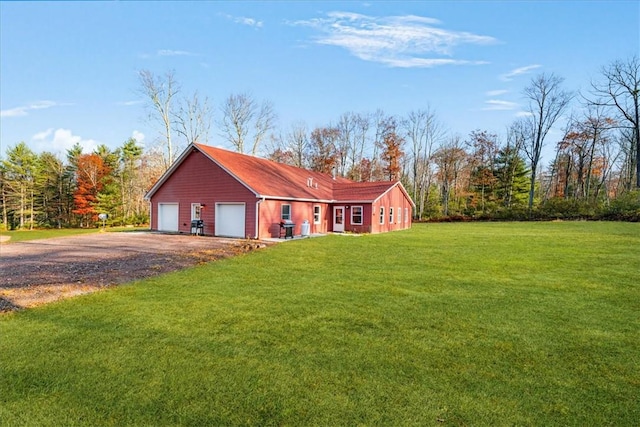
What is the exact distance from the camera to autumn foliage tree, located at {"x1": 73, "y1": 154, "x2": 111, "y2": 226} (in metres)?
34.8

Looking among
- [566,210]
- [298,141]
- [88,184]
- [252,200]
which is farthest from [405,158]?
[88,184]

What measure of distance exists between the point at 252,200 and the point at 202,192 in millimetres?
3849

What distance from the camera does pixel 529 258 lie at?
412 inches

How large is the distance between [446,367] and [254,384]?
1.99 metres

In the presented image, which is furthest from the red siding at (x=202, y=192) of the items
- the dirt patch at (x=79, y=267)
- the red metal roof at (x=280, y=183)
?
the dirt patch at (x=79, y=267)

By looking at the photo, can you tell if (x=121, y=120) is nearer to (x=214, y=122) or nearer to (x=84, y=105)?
(x=214, y=122)

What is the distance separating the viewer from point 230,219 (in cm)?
1839

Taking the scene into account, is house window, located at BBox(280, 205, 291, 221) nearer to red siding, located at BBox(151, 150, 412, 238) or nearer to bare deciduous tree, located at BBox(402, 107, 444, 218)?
red siding, located at BBox(151, 150, 412, 238)

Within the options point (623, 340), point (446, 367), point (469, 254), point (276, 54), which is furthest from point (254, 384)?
point (276, 54)

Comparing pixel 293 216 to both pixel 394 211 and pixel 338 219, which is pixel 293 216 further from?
pixel 394 211

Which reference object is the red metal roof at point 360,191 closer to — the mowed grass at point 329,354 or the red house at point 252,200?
the red house at point 252,200

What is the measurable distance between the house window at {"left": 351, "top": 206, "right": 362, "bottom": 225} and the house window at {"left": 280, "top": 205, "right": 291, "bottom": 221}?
5372 mm

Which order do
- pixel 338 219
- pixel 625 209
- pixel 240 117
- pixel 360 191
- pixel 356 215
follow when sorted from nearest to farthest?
pixel 356 215
pixel 338 219
pixel 360 191
pixel 625 209
pixel 240 117

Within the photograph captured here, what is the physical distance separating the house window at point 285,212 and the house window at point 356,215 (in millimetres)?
5372
